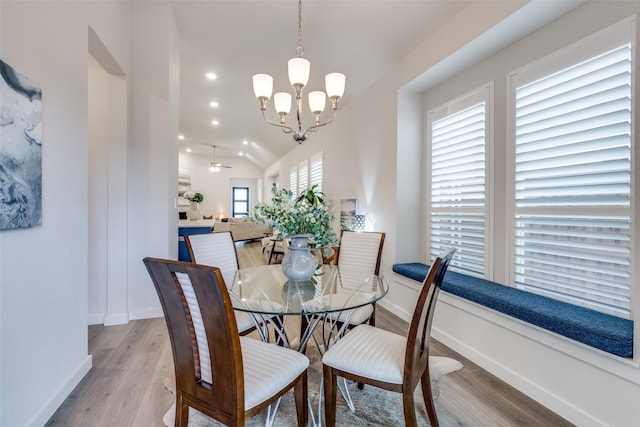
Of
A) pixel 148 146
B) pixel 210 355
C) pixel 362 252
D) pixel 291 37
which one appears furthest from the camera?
pixel 291 37

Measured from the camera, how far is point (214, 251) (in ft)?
7.68

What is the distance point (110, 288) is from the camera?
111 inches

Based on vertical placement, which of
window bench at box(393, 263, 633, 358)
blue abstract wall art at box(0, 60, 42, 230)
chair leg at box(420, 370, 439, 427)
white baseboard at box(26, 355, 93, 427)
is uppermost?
blue abstract wall art at box(0, 60, 42, 230)

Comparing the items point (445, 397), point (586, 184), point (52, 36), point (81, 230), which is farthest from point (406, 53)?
point (81, 230)

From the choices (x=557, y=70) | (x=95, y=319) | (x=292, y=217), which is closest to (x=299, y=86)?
(x=292, y=217)

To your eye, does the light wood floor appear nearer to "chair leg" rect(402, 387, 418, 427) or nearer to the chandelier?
"chair leg" rect(402, 387, 418, 427)

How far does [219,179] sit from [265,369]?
1120 centimetres

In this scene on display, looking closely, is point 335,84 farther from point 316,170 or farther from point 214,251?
point 316,170

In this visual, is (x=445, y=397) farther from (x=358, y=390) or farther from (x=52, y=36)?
(x=52, y=36)

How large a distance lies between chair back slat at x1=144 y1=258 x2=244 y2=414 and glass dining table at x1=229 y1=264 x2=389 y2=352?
333 mm

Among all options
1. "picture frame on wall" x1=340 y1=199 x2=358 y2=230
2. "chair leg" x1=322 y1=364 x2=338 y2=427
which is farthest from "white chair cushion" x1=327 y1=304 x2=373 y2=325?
"picture frame on wall" x1=340 y1=199 x2=358 y2=230

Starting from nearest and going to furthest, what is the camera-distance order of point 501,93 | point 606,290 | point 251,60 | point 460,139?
point 606,290, point 501,93, point 460,139, point 251,60

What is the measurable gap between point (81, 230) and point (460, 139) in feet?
10.7

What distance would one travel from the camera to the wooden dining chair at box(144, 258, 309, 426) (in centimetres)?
100
